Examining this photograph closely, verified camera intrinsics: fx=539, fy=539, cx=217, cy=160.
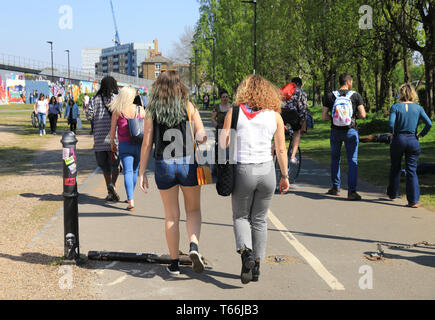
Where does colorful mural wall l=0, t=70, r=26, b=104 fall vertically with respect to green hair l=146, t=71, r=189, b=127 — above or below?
above

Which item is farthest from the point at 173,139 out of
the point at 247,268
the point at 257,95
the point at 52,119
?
the point at 52,119

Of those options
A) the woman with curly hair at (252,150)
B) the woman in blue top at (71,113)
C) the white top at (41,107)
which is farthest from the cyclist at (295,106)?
the white top at (41,107)

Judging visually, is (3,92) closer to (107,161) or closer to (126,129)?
(107,161)

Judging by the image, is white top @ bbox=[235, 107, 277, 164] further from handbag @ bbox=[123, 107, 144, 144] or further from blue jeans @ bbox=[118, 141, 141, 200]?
blue jeans @ bbox=[118, 141, 141, 200]

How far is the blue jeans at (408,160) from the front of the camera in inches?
319

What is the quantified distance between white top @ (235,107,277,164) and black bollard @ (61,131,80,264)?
1.67 m

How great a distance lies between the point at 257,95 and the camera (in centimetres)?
463

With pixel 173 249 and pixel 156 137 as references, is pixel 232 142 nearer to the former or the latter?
pixel 156 137

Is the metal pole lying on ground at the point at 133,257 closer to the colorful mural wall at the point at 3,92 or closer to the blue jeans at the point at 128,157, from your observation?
the blue jeans at the point at 128,157

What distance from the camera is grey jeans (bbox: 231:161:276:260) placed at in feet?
15.2

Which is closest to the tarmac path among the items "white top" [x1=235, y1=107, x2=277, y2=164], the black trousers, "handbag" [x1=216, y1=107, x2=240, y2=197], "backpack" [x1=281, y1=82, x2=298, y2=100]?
"handbag" [x1=216, y1=107, x2=240, y2=197]

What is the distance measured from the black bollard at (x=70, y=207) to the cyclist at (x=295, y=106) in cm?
483

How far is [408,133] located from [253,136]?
4.49 meters

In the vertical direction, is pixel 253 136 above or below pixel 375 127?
above
